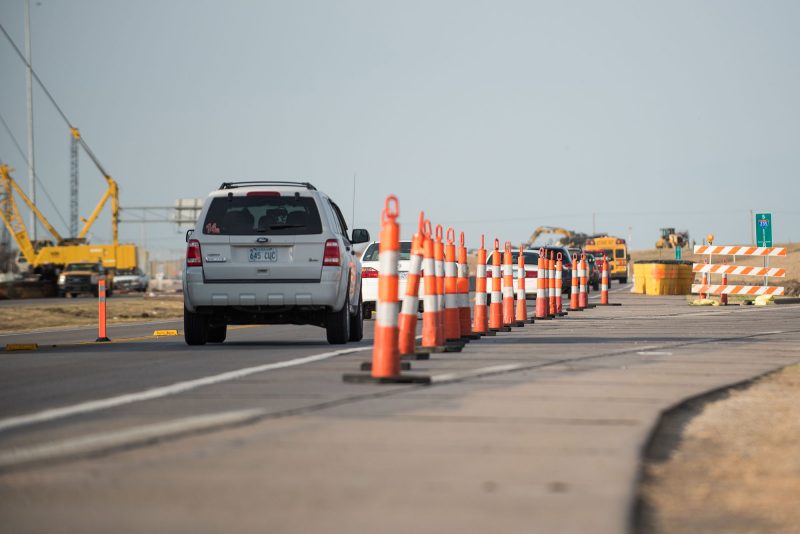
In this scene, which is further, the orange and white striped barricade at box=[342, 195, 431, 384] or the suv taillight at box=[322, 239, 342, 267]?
the suv taillight at box=[322, 239, 342, 267]

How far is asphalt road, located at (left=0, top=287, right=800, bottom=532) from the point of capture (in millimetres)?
4965

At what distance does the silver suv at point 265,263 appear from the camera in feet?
50.2

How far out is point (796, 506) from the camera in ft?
17.5

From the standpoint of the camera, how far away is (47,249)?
3425 inches

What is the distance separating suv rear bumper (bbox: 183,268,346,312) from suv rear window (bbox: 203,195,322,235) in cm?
59

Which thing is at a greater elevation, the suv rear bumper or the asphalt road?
the suv rear bumper

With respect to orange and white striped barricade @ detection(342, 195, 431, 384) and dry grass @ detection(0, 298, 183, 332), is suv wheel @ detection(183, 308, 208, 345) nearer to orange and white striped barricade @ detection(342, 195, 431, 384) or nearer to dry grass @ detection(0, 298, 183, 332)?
orange and white striped barricade @ detection(342, 195, 431, 384)

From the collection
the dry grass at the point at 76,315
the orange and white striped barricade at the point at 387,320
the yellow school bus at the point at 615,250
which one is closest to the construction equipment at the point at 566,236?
the yellow school bus at the point at 615,250

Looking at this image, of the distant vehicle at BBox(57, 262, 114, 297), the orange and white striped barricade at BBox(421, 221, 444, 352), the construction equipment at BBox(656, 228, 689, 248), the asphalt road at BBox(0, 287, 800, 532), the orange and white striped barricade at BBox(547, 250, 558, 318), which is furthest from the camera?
the construction equipment at BBox(656, 228, 689, 248)

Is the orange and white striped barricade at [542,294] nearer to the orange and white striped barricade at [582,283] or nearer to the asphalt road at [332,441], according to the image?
the orange and white striped barricade at [582,283]

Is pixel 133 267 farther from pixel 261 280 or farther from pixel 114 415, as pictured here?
pixel 114 415

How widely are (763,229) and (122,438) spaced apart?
110 ft

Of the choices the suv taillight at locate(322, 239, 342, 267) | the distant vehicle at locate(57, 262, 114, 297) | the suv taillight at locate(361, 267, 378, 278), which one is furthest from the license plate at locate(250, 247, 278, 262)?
the distant vehicle at locate(57, 262, 114, 297)

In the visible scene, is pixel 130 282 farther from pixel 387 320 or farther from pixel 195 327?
pixel 387 320
